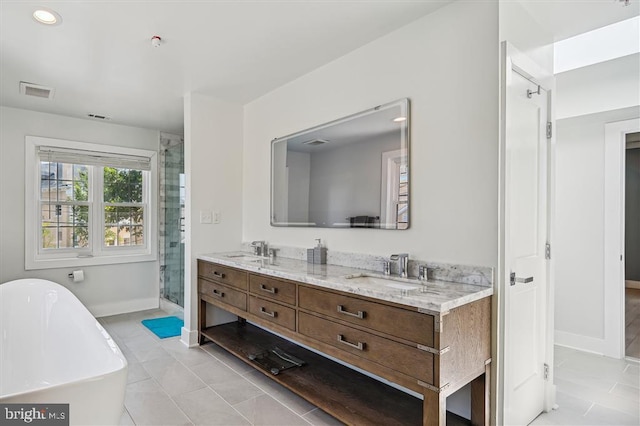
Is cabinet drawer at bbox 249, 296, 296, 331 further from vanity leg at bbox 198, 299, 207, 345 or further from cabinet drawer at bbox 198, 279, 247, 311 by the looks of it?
vanity leg at bbox 198, 299, 207, 345

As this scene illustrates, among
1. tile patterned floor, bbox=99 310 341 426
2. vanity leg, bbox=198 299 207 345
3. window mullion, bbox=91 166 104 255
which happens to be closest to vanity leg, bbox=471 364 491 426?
tile patterned floor, bbox=99 310 341 426

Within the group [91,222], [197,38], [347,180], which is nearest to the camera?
[197,38]

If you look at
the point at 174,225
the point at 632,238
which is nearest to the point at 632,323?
the point at 632,238

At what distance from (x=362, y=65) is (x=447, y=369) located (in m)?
2.04

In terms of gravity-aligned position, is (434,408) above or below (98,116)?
below

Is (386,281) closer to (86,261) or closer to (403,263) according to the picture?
(403,263)

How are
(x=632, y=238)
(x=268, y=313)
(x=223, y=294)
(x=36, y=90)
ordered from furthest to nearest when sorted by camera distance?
(x=632, y=238) → (x=36, y=90) → (x=223, y=294) → (x=268, y=313)

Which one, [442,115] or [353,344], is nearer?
[353,344]

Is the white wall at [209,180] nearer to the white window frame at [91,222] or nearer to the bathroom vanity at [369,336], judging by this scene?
the bathroom vanity at [369,336]

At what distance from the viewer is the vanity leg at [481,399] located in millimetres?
1831

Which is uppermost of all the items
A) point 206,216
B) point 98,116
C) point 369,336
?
point 98,116

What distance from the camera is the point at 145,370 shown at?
9.50 ft

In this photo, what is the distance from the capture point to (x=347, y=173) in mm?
2691

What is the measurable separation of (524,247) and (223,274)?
231 cm
